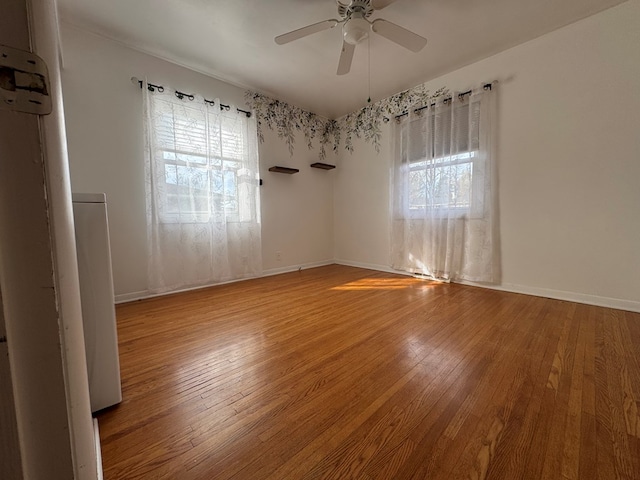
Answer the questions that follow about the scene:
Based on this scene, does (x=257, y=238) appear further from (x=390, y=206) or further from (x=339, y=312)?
(x=390, y=206)

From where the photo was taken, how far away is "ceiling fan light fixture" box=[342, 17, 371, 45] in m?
1.77

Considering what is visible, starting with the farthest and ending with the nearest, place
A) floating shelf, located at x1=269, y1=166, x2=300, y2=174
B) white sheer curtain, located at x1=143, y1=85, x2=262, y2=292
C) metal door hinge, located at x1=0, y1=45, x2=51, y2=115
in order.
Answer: floating shelf, located at x1=269, y1=166, x2=300, y2=174, white sheer curtain, located at x1=143, y1=85, x2=262, y2=292, metal door hinge, located at x1=0, y1=45, x2=51, y2=115

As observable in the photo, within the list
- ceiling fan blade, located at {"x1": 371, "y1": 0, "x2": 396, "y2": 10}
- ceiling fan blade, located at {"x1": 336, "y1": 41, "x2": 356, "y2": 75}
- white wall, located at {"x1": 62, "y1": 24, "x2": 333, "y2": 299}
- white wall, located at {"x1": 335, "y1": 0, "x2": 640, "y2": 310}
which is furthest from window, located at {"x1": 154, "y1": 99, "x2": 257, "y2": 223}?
white wall, located at {"x1": 335, "y1": 0, "x2": 640, "y2": 310}

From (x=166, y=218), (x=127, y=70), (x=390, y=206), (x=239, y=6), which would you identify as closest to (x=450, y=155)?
(x=390, y=206)

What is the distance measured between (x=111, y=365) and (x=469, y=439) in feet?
4.68

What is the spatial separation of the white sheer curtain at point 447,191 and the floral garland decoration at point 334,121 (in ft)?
0.80

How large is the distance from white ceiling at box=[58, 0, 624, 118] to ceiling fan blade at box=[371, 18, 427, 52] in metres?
0.24

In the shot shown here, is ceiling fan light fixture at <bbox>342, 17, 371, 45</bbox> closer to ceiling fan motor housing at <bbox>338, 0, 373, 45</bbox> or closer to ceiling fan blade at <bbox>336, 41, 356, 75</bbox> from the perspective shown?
ceiling fan motor housing at <bbox>338, 0, 373, 45</bbox>

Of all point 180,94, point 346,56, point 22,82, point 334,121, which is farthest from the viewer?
point 334,121

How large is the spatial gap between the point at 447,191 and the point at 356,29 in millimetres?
1912

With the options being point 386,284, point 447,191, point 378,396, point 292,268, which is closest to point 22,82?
point 378,396

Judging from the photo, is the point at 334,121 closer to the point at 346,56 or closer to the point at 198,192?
the point at 346,56

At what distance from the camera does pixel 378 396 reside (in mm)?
1084

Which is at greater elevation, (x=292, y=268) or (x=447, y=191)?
(x=447, y=191)
